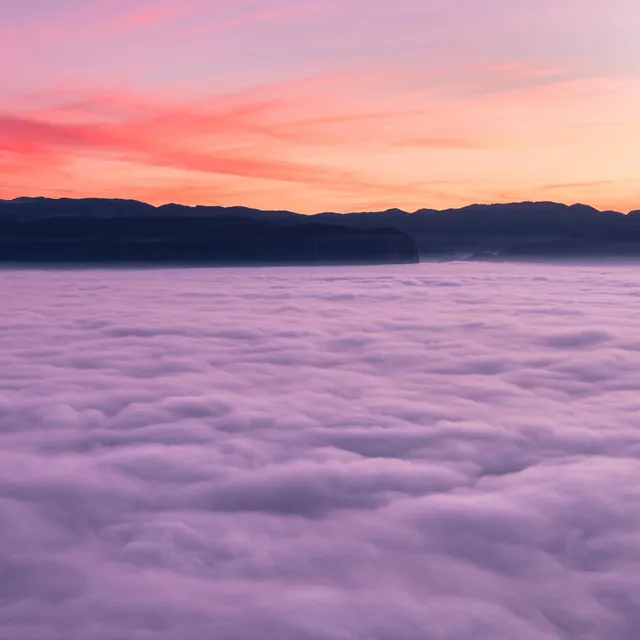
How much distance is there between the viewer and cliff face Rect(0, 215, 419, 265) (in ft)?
423

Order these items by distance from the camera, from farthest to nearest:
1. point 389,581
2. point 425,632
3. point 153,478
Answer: point 153,478 → point 389,581 → point 425,632

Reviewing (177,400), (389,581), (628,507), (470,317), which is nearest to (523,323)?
(470,317)

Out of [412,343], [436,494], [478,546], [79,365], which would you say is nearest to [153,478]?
[436,494]

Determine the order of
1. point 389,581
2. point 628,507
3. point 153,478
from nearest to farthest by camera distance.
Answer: point 389,581 → point 628,507 → point 153,478

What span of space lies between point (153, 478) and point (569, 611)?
12.2 ft

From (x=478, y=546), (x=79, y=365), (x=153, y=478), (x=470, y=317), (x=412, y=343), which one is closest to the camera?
(x=478, y=546)

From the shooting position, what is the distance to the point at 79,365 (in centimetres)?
1356

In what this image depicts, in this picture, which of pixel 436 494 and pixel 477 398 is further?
pixel 477 398

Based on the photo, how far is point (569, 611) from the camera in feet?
13.7

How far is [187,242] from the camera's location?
133 metres

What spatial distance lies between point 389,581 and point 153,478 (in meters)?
2.73

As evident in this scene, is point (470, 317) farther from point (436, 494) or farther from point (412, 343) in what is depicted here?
point (436, 494)

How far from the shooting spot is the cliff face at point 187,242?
128875 mm

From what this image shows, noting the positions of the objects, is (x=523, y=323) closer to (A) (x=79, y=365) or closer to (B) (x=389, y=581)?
(A) (x=79, y=365)
